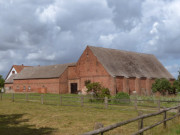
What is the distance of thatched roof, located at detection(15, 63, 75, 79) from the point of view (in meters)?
50.7

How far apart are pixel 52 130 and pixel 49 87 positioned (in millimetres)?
39578

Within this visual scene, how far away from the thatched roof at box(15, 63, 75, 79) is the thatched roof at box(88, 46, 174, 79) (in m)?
10.4

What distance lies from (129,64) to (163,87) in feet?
29.9

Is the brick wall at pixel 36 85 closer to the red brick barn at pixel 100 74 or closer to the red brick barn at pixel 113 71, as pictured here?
the red brick barn at pixel 100 74

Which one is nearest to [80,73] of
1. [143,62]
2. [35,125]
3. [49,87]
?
[49,87]

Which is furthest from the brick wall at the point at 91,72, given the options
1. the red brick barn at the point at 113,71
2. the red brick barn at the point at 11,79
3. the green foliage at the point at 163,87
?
the red brick barn at the point at 11,79

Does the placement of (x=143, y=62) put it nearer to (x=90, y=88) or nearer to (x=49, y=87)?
(x=49, y=87)

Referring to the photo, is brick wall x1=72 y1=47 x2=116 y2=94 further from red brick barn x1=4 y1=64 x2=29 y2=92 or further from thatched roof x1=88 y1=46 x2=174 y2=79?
red brick barn x1=4 y1=64 x2=29 y2=92

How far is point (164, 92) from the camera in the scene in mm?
43375

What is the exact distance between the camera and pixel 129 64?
48344mm

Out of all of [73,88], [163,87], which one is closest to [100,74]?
[73,88]

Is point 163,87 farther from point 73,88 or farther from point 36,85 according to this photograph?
point 36,85

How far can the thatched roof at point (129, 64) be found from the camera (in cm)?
4319

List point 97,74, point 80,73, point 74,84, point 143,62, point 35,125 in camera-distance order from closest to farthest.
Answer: point 35,125, point 97,74, point 80,73, point 74,84, point 143,62
